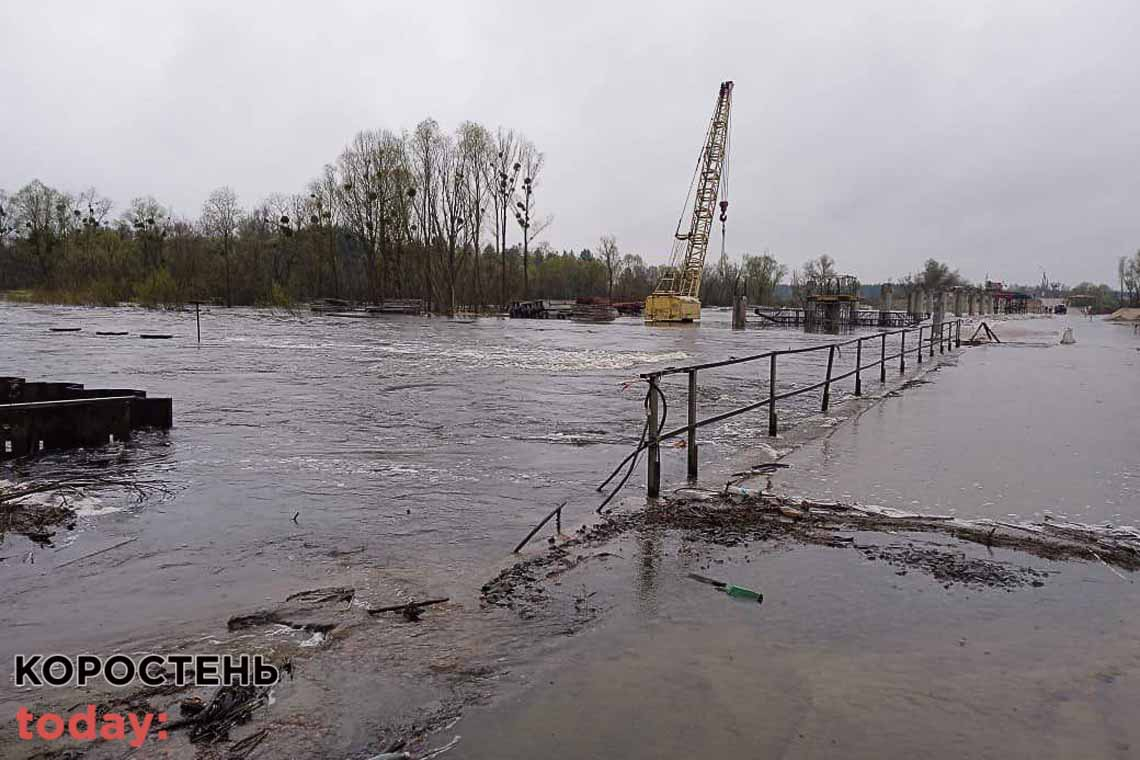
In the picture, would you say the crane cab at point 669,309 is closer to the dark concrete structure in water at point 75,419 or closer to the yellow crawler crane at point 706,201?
the yellow crawler crane at point 706,201

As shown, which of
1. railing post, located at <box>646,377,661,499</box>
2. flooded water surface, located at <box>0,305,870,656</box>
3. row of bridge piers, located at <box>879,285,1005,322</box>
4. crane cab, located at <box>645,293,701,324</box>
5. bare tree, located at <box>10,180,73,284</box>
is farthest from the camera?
bare tree, located at <box>10,180,73,284</box>

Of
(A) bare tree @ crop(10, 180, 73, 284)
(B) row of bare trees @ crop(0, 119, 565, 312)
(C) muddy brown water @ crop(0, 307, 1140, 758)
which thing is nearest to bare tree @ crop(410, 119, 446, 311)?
(B) row of bare trees @ crop(0, 119, 565, 312)

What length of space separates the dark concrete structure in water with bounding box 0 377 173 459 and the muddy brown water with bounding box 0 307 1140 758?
0.37 m

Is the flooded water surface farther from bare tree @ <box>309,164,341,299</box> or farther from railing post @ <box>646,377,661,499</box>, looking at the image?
bare tree @ <box>309,164,341,299</box>

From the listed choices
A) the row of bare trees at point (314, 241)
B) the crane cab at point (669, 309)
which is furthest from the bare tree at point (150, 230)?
the crane cab at point (669, 309)

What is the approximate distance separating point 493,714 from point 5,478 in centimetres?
611

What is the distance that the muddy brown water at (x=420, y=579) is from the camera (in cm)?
306

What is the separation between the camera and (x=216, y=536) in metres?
5.30

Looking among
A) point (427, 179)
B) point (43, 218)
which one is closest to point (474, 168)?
point (427, 179)

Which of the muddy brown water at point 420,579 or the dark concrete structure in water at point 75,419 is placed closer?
the muddy brown water at point 420,579

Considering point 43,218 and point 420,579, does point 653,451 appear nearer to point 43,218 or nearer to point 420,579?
point 420,579

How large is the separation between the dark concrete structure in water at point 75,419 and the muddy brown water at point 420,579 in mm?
372

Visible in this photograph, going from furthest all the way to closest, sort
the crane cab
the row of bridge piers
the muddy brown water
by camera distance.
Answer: the row of bridge piers < the crane cab < the muddy brown water

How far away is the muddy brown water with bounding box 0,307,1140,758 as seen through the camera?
3.06m
